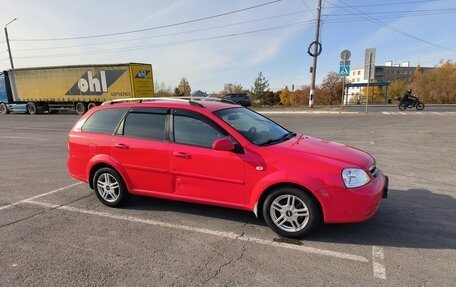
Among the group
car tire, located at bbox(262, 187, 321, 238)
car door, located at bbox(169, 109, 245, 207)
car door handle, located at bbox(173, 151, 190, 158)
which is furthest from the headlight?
car door handle, located at bbox(173, 151, 190, 158)

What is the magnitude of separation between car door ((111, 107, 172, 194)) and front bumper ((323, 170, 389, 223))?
2117 millimetres

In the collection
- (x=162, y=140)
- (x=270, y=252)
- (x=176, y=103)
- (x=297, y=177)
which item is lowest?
(x=270, y=252)

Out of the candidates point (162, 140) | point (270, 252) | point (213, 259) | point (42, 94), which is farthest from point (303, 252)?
point (42, 94)

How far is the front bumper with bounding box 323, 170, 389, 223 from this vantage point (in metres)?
3.27

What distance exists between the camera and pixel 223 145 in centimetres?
361

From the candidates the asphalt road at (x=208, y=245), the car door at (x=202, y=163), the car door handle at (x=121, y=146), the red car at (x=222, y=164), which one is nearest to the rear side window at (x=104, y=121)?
the red car at (x=222, y=164)

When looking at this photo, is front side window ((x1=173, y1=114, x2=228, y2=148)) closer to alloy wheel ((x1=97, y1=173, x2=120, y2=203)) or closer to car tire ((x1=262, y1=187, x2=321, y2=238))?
car tire ((x1=262, y1=187, x2=321, y2=238))

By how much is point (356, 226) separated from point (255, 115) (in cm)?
219

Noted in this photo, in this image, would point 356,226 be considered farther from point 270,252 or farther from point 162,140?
point 162,140

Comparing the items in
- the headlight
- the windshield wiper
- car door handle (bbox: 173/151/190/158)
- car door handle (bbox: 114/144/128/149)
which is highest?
the windshield wiper

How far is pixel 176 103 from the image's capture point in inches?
172

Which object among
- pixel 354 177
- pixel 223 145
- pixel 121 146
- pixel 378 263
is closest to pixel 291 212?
pixel 354 177

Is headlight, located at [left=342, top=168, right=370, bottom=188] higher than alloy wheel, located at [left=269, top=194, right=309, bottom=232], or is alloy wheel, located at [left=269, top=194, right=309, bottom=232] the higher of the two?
headlight, located at [left=342, top=168, right=370, bottom=188]

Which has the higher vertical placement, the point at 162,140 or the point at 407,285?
the point at 162,140
